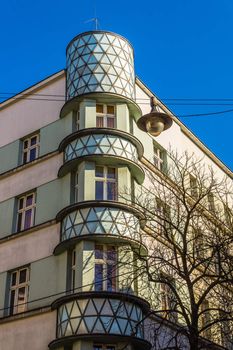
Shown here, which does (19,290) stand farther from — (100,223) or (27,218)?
(100,223)

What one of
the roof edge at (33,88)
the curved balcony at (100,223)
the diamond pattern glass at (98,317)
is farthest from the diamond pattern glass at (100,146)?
the diamond pattern glass at (98,317)

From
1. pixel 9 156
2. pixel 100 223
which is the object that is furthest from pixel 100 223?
pixel 9 156

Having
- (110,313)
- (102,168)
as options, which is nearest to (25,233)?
(102,168)

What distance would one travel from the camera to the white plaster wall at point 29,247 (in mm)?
21406

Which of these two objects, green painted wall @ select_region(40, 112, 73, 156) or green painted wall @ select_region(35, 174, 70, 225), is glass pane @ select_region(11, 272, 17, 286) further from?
green painted wall @ select_region(40, 112, 73, 156)

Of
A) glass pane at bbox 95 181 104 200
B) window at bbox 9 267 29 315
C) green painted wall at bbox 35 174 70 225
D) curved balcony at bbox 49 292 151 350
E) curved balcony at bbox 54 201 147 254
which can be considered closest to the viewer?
curved balcony at bbox 49 292 151 350

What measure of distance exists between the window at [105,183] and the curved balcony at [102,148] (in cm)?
34

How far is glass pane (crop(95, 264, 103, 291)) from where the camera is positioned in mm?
19109

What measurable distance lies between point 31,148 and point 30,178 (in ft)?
6.17

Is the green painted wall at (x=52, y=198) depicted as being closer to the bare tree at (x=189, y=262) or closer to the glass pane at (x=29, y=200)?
the glass pane at (x=29, y=200)

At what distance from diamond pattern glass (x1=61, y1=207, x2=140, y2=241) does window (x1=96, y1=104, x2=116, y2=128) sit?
4267 millimetres

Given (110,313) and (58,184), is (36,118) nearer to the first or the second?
(58,184)

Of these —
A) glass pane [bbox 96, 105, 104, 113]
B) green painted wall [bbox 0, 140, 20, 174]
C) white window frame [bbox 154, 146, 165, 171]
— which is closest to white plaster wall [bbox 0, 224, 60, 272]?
green painted wall [bbox 0, 140, 20, 174]

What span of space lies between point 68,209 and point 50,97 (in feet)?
23.3
